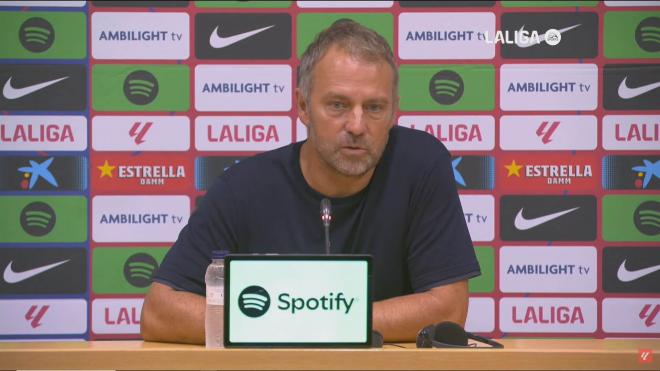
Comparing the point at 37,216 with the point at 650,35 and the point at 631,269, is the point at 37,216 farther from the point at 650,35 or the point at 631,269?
the point at 650,35

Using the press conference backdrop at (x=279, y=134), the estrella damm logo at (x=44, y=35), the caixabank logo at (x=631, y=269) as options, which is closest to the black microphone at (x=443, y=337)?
the press conference backdrop at (x=279, y=134)

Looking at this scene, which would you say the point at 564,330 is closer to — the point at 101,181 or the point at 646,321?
the point at 646,321

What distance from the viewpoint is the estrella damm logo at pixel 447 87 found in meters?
2.94

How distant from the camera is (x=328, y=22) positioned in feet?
9.66

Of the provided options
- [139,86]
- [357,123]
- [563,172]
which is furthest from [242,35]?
[563,172]

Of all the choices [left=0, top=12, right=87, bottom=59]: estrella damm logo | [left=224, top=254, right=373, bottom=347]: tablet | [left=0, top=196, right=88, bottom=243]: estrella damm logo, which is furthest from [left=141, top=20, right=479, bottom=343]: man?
[left=0, top=12, right=87, bottom=59]: estrella damm logo

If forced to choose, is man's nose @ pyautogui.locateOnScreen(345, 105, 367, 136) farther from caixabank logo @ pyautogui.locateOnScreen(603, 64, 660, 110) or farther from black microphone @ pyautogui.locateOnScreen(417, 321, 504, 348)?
caixabank logo @ pyautogui.locateOnScreen(603, 64, 660, 110)

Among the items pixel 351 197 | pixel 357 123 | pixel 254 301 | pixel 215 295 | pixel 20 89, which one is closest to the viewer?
pixel 254 301

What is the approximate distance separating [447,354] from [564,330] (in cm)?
182

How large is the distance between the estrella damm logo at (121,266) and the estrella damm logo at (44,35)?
74 cm

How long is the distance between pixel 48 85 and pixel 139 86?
331 mm

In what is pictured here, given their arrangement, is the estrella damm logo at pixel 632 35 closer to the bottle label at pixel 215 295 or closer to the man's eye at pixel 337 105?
the man's eye at pixel 337 105

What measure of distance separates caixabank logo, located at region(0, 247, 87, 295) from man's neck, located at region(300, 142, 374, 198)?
1264 mm

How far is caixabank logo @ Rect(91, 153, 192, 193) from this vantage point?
292cm
